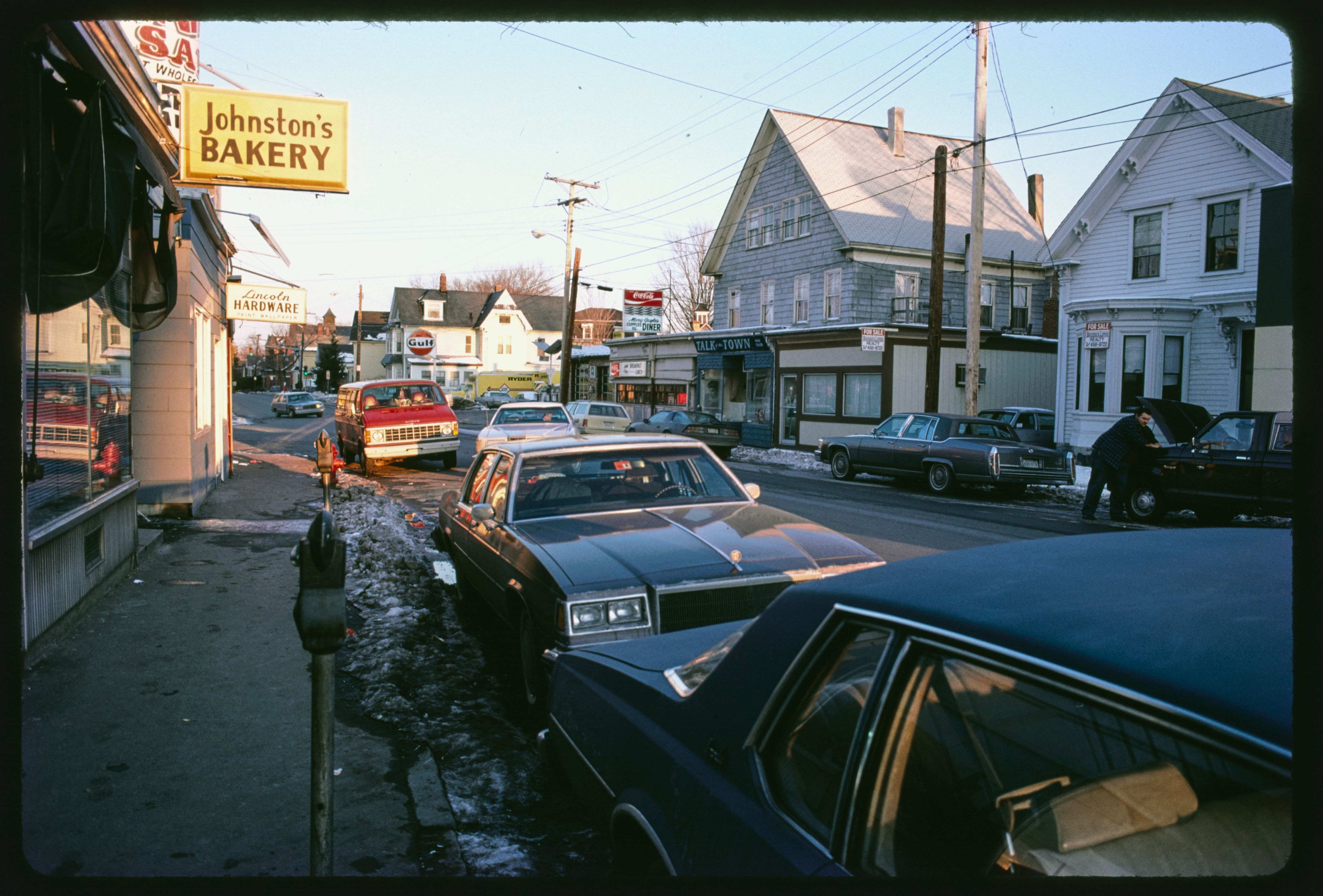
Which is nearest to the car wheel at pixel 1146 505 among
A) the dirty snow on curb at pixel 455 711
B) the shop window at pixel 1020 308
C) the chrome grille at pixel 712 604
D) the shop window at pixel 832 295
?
the dirty snow on curb at pixel 455 711

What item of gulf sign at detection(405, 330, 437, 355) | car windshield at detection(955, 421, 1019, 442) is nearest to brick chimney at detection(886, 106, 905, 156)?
car windshield at detection(955, 421, 1019, 442)

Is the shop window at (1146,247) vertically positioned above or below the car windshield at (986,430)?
above

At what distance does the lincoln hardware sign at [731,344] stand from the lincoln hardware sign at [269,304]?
1583 cm

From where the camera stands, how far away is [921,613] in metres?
1.86

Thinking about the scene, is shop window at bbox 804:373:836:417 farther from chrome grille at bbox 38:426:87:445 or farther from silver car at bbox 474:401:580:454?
chrome grille at bbox 38:426:87:445

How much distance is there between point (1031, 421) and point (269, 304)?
69.0 ft

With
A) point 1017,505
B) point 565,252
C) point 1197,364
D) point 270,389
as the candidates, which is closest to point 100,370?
point 1017,505

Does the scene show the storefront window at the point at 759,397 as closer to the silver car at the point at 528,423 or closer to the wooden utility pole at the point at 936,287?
the wooden utility pole at the point at 936,287

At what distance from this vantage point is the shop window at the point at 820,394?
29859 millimetres

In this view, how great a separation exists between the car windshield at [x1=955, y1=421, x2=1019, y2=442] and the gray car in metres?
5.45

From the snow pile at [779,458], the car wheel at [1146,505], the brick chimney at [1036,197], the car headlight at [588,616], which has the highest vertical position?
the brick chimney at [1036,197]

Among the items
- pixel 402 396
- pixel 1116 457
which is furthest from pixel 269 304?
pixel 1116 457

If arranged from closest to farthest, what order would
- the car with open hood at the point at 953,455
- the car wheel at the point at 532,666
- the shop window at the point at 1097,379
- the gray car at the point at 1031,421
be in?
the car wheel at the point at 532,666, the car with open hood at the point at 953,455, the shop window at the point at 1097,379, the gray car at the point at 1031,421

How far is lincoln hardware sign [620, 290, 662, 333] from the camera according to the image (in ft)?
136
